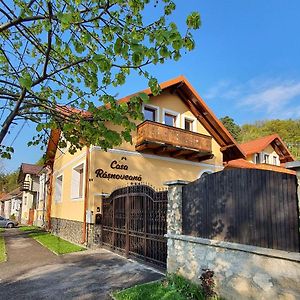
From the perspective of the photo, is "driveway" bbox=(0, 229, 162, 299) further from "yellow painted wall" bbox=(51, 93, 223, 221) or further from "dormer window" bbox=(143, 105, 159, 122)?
"dormer window" bbox=(143, 105, 159, 122)

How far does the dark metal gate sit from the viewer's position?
28.7 feet

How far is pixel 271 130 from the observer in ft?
159

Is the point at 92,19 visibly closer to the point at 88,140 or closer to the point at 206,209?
the point at 88,140

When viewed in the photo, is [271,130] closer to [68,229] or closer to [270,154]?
[270,154]

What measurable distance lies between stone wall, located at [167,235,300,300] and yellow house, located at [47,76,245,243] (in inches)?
296

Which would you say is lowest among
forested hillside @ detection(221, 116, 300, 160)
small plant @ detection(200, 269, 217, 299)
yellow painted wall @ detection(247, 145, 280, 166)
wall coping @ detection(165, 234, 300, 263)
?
small plant @ detection(200, 269, 217, 299)

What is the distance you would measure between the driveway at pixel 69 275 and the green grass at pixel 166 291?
51 cm

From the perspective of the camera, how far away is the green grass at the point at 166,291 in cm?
614

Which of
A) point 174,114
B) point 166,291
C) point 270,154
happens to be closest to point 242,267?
point 166,291

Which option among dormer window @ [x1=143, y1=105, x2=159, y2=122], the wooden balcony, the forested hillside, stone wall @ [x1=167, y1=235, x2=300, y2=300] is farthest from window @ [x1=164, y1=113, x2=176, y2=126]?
the forested hillside

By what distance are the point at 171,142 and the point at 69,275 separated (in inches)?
354

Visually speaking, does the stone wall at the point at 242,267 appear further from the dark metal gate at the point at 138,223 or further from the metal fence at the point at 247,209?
the dark metal gate at the point at 138,223

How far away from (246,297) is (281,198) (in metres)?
1.79

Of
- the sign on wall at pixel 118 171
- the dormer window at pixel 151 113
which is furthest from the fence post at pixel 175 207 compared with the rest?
the dormer window at pixel 151 113
